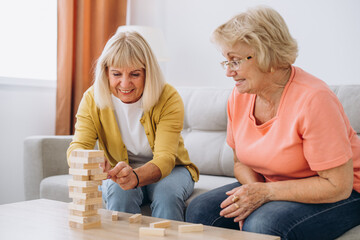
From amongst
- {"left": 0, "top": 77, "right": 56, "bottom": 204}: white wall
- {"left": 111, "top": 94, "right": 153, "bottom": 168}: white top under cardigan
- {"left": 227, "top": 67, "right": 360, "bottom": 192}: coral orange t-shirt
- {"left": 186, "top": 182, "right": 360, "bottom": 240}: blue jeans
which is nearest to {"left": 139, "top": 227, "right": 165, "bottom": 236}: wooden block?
{"left": 186, "top": 182, "right": 360, "bottom": 240}: blue jeans

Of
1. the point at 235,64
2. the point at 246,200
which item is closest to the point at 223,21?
the point at 235,64

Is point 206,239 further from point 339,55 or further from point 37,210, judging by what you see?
point 339,55

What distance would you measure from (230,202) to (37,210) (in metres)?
0.67

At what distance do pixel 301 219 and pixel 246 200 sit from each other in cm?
18

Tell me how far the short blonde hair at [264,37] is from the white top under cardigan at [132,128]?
600mm

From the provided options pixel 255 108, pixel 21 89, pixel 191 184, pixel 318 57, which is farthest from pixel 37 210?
pixel 318 57

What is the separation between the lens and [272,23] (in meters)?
1.40

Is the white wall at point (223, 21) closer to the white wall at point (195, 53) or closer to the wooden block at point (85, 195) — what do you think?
the white wall at point (195, 53)

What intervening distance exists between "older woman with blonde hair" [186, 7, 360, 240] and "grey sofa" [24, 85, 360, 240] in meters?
0.71

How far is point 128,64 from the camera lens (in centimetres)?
174

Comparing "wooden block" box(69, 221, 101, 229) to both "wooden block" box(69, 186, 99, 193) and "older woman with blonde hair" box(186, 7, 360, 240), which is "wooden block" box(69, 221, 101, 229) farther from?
"older woman with blonde hair" box(186, 7, 360, 240)

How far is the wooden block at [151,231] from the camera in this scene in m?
1.12

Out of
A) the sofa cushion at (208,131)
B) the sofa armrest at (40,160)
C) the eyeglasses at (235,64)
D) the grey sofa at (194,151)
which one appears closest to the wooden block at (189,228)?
the eyeglasses at (235,64)

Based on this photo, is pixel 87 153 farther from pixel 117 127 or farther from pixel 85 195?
pixel 117 127
